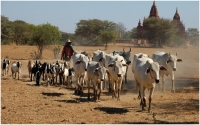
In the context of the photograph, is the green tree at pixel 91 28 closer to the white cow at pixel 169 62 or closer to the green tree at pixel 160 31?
the green tree at pixel 160 31

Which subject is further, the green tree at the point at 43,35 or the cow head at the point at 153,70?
the green tree at the point at 43,35

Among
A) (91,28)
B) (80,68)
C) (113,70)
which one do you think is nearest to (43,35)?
(80,68)

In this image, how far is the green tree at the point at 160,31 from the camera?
5003cm

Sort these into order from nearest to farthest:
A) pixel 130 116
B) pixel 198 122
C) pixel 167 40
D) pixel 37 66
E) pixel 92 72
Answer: pixel 198 122 < pixel 130 116 < pixel 92 72 < pixel 37 66 < pixel 167 40

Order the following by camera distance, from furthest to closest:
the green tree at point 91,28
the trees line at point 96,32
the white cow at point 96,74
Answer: the green tree at point 91,28
the trees line at point 96,32
the white cow at point 96,74

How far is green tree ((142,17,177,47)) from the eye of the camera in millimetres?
50031

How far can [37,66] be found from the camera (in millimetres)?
13977

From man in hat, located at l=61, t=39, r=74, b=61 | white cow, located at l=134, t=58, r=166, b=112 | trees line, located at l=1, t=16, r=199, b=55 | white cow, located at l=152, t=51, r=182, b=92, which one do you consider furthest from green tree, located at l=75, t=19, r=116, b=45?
white cow, located at l=134, t=58, r=166, b=112

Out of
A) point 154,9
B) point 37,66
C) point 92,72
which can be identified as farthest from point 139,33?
point 92,72

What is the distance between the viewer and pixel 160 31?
50.2 metres

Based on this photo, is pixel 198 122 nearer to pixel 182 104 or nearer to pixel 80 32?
pixel 182 104

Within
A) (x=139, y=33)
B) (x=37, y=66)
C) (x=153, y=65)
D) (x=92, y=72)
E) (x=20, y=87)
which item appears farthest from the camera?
(x=139, y=33)

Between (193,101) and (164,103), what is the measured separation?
108 centimetres

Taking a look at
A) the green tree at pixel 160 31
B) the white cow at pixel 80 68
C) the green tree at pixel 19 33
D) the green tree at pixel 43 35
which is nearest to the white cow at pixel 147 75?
the white cow at pixel 80 68
